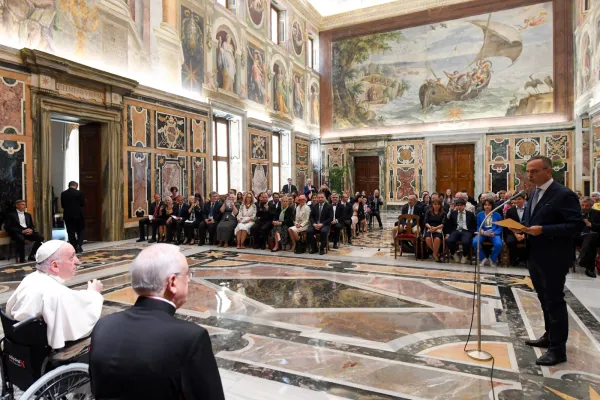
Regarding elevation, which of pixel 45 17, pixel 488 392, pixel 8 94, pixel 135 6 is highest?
pixel 135 6

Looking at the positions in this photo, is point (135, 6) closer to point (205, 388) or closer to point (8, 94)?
point (8, 94)

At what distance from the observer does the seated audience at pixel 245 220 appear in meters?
9.48

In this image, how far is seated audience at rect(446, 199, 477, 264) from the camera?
295 inches

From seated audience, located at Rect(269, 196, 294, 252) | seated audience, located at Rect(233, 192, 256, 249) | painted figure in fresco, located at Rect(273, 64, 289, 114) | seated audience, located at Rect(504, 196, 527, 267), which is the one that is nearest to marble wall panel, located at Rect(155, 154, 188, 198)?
seated audience, located at Rect(233, 192, 256, 249)

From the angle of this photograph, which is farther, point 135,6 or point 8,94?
point 135,6

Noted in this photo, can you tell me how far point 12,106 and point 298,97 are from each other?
12722mm

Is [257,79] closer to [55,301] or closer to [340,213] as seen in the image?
[340,213]

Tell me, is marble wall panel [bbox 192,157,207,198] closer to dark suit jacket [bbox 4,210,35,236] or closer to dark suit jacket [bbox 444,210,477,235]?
dark suit jacket [bbox 4,210,35,236]

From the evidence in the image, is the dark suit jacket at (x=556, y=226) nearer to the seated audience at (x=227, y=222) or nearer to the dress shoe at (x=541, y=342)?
the dress shoe at (x=541, y=342)

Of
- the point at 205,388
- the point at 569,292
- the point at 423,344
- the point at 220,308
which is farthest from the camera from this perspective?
the point at 569,292

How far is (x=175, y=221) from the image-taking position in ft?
33.9

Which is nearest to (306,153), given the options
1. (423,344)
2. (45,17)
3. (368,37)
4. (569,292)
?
(368,37)

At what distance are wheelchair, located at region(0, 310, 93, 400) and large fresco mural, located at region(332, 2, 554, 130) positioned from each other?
18.7 metres

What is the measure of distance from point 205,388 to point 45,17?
9919 millimetres
